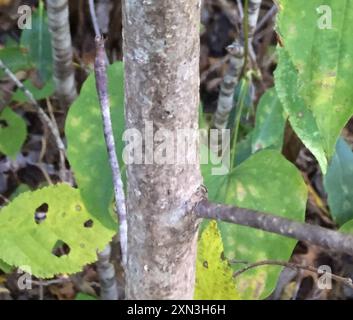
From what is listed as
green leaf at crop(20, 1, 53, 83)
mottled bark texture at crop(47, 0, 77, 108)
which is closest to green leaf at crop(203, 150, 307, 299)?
mottled bark texture at crop(47, 0, 77, 108)

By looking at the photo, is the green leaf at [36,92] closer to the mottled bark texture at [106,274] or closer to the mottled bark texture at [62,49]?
the mottled bark texture at [62,49]

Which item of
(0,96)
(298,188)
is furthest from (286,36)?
(0,96)

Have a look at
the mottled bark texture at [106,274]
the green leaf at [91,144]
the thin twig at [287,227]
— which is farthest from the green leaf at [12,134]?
the thin twig at [287,227]

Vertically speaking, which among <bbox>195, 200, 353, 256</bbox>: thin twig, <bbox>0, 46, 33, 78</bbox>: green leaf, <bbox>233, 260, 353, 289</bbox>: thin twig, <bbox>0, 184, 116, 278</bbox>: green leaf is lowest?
<bbox>0, 184, 116, 278</bbox>: green leaf

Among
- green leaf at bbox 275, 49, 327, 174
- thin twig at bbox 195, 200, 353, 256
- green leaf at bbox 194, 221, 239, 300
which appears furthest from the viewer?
green leaf at bbox 194, 221, 239, 300

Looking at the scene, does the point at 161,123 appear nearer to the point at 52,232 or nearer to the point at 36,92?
the point at 52,232

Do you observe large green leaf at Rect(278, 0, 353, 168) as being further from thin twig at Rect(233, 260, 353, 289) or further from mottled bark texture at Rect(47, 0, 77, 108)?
mottled bark texture at Rect(47, 0, 77, 108)

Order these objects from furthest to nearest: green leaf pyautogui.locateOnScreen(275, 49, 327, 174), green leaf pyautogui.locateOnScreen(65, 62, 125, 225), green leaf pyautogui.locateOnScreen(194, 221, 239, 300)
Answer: green leaf pyautogui.locateOnScreen(65, 62, 125, 225)
green leaf pyautogui.locateOnScreen(194, 221, 239, 300)
green leaf pyautogui.locateOnScreen(275, 49, 327, 174)
